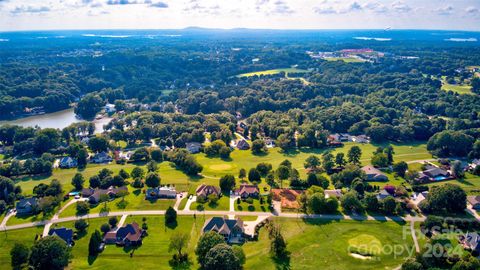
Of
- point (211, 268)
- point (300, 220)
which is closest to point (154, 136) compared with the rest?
point (300, 220)

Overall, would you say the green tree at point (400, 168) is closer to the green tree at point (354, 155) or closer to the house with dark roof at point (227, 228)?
the green tree at point (354, 155)

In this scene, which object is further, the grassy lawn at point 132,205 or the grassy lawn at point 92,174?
the grassy lawn at point 92,174

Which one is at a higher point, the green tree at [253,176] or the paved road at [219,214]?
the green tree at [253,176]

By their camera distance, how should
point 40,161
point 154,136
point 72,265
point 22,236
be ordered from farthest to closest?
point 154,136 → point 40,161 → point 22,236 → point 72,265

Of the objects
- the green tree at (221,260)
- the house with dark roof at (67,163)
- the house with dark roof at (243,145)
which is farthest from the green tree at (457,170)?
the house with dark roof at (67,163)

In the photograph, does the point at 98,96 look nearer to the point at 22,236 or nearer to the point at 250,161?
the point at 250,161
